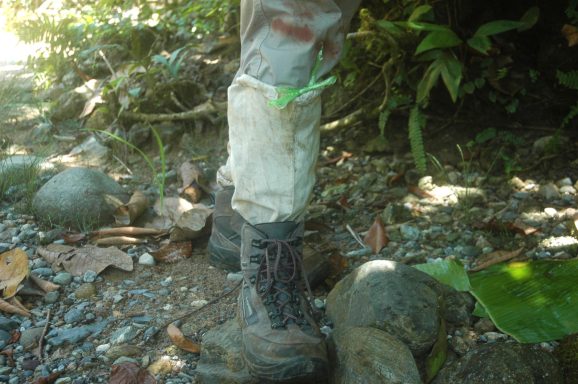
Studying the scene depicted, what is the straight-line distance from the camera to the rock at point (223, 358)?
2.04 m

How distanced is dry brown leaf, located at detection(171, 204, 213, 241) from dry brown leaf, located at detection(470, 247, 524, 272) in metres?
1.16

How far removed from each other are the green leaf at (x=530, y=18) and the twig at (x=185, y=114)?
168 centimetres

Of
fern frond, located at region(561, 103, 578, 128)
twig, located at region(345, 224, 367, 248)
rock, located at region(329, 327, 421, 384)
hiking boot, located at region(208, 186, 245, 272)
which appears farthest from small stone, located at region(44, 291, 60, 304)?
fern frond, located at region(561, 103, 578, 128)

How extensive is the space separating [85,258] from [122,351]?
2.26 ft

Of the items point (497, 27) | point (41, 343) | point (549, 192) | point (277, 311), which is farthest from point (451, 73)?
point (41, 343)

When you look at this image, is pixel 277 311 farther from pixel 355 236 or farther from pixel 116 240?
pixel 116 240

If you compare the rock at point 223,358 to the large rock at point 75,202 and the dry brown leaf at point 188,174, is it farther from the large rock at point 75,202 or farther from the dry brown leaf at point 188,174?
the dry brown leaf at point 188,174

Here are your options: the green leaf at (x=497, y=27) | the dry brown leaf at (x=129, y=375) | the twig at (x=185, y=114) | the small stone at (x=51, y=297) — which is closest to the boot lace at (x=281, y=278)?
the dry brown leaf at (x=129, y=375)

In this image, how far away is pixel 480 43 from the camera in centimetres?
315

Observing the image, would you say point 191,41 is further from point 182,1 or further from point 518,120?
point 518,120

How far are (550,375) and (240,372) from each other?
0.90m

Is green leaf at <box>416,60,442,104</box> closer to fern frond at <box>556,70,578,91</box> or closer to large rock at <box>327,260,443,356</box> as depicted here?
fern frond at <box>556,70,578,91</box>

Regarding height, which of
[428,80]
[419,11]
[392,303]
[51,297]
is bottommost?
[51,297]

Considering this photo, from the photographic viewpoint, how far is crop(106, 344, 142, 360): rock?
7.16 feet
